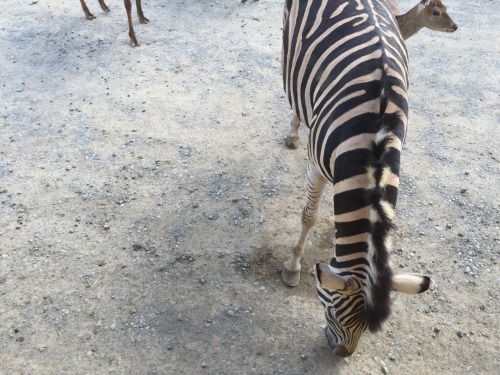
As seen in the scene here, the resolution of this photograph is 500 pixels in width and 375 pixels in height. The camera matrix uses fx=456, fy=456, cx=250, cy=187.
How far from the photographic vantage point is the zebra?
9.04ft

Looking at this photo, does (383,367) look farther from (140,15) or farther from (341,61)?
(140,15)

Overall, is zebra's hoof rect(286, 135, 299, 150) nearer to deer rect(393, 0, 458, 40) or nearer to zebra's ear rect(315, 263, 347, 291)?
deer rect(393, 0, 458, 40)

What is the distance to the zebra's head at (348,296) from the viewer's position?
2.88 metres

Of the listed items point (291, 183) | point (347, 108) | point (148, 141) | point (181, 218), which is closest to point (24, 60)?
point (148, 141)

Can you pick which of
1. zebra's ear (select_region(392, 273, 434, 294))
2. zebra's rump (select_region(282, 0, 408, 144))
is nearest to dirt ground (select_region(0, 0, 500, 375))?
zebra's ear (select_region(392, 273, 434, 294))

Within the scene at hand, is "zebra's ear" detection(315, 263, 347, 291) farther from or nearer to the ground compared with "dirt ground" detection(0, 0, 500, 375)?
farther from the ground

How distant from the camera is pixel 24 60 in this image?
789 centimetres

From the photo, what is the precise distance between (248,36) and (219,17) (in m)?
1.03

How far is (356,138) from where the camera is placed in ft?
10.1

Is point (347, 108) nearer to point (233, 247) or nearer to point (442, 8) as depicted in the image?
point (233, 247)

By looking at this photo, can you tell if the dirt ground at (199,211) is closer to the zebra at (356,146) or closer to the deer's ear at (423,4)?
the zebra at (356,146)

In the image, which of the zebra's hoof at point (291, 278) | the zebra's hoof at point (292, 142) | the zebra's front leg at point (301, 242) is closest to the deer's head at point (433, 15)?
the zebra's hoof at point (292, 142)

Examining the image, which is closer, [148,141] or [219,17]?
[148,141]

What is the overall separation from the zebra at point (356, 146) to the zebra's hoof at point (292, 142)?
6.10 ft
